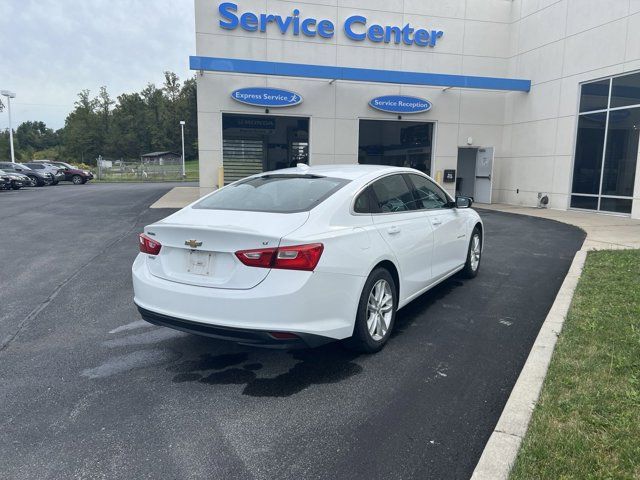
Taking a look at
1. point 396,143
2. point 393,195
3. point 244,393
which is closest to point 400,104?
point 396,143

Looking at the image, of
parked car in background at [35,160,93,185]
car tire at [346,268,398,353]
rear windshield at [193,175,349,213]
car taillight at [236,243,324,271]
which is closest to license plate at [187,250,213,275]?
car taillight at [236,243,324,271]

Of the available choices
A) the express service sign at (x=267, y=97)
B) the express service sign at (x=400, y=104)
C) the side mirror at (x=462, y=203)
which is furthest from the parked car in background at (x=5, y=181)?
the side mirror at (x=462, y=203)

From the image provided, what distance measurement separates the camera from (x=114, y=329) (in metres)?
4.93

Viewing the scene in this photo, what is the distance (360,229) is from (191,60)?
43.6 feet

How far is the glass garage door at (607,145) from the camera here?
565 inches

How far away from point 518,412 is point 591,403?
50 centimetres

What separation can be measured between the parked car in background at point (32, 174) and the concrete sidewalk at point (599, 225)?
27724mm

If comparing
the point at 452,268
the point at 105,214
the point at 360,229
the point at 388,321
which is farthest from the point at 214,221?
the point at 105,214

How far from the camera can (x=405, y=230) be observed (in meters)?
4.68

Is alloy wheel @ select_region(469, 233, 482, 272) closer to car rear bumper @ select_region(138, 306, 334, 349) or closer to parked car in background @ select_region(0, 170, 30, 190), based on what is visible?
car rear bumper @ select_region(138, 306, 334, 349)

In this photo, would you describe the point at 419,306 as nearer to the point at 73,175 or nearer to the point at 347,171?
the point at 347,171

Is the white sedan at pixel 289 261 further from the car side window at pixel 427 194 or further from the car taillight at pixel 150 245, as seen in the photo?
the car side window at pixel 427 194

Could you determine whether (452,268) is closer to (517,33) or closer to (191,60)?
(191,60)

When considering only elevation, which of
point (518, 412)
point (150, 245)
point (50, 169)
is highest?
point (50, 169)
